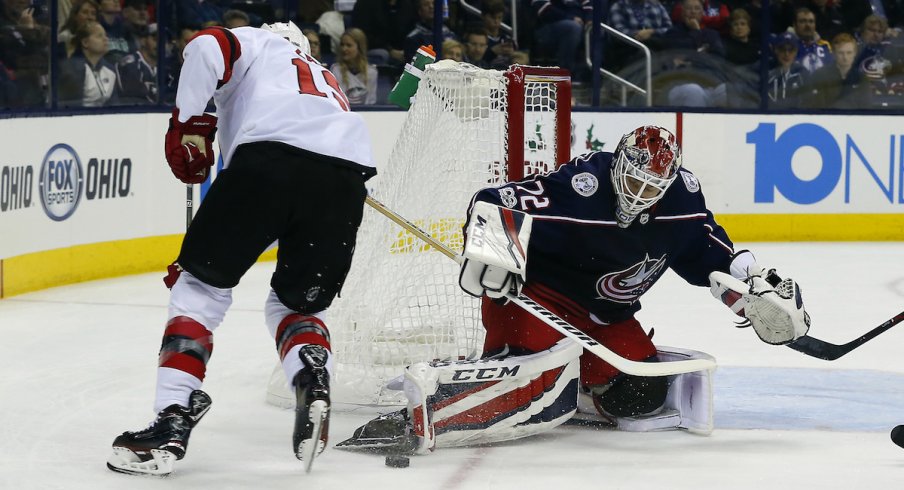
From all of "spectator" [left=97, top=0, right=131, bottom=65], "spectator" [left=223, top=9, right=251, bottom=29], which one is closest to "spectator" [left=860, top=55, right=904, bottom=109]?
"spectator" [left=223, top=9, right=251, bottom=29]

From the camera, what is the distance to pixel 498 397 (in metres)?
3.40

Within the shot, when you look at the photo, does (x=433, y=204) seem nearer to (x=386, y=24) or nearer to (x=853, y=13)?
(x=386, y=24)

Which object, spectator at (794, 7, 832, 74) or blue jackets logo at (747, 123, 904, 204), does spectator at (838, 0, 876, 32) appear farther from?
blue jackets logo at (747, 123, 904, 204)

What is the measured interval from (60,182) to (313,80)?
9.38 feet

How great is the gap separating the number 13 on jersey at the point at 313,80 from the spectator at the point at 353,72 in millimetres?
4049

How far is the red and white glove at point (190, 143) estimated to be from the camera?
3164mm

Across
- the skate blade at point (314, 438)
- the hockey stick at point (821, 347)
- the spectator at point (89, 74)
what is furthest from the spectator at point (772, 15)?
the skate blade at point (314, 438)

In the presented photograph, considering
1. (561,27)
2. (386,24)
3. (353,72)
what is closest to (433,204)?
(353,72)

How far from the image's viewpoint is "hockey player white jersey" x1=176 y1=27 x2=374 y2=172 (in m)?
3.14

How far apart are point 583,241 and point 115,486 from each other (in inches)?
47.8

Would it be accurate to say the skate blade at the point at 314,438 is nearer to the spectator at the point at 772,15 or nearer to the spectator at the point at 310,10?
the spectator at the point at 310,10

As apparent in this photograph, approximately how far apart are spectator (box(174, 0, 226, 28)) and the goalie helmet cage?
112 inches

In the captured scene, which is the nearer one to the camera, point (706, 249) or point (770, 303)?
point (770, 303)

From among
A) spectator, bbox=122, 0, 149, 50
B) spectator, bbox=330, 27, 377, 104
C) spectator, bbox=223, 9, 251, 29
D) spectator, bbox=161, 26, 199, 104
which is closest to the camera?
spectator, bbox=122, 0, 149, 50
